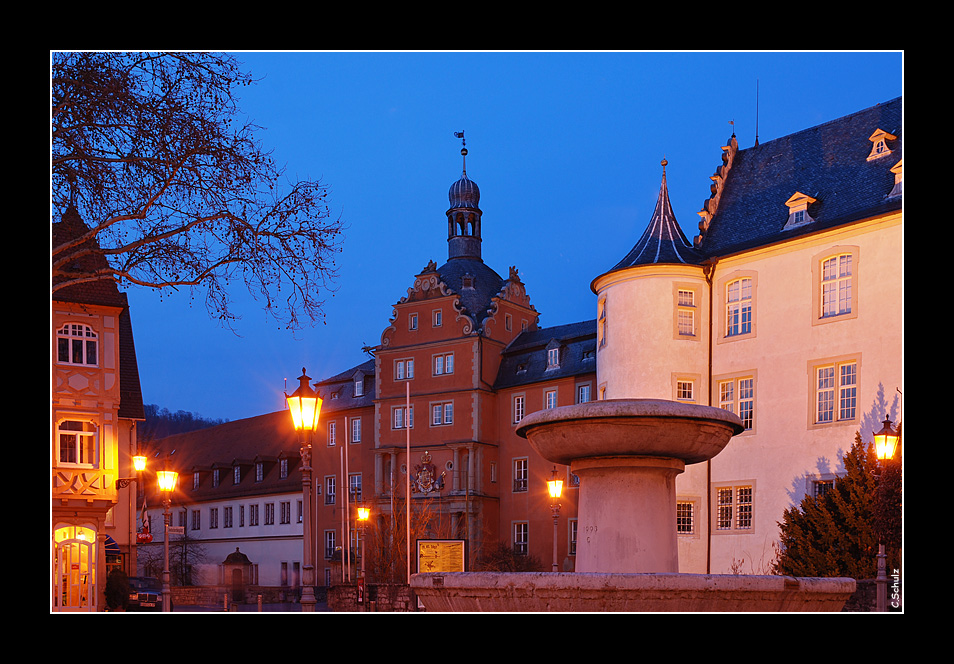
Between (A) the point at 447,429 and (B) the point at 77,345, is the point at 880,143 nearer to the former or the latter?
(B) the point at 77,345

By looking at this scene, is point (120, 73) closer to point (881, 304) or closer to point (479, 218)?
point (881, 304)

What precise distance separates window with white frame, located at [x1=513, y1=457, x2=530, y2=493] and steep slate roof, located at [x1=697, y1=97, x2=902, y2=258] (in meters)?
19.3

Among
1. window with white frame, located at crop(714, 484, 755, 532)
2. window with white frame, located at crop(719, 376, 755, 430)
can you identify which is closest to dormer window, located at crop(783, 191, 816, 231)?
window with white frame, located at crop(719, 376, 755, 430)

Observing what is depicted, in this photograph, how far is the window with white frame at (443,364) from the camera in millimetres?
59031

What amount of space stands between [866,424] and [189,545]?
5188 cm

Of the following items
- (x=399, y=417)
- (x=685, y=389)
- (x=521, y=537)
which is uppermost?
(x=685, y=389)

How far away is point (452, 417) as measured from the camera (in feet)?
191

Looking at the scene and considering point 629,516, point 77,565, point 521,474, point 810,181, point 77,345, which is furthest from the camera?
point 521,474

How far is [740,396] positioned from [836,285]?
497cm

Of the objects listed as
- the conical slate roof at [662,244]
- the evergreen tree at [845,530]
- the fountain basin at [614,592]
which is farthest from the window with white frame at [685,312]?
the fountain basin at [614,592]

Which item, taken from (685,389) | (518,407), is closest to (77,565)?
(685,389)

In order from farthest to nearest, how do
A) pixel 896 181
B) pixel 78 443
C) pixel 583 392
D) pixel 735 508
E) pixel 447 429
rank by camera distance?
pixel 447 429
pixel 583 392
pixel 735 508
pixel 896 181
pixel 78 443

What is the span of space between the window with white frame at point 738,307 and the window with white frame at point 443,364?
22.6 meters

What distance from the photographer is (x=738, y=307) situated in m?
38.5
